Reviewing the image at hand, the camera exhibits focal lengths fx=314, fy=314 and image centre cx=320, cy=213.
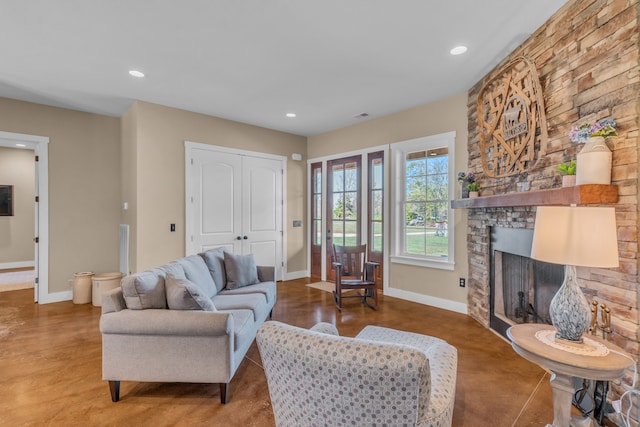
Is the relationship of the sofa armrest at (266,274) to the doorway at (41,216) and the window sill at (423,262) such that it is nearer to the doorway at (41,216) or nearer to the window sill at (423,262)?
the window sill at (423,262)

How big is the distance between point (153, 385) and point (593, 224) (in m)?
2.94

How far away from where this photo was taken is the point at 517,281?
309 cm

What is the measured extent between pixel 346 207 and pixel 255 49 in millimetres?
3057

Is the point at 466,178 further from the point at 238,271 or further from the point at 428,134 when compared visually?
the point at 238,271

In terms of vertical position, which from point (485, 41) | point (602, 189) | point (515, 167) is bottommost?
point (602, 189)

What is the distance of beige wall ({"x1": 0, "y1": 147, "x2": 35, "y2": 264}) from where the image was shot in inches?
267

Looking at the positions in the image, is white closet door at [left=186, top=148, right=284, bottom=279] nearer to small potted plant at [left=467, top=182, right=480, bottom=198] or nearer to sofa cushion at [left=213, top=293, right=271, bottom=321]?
sofa cushion at [left=213, top=293, right=271, bottom=321]

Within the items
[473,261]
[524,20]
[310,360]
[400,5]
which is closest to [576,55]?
A: [524,20]

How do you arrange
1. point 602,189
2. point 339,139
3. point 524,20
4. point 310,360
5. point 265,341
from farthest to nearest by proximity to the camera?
point 339,139 → point 524,20 → point 602,189 → point 265,341 → point 310,360

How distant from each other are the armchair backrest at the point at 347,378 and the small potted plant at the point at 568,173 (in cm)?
181

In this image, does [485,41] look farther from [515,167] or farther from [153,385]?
[153,385]

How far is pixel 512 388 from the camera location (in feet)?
7.51

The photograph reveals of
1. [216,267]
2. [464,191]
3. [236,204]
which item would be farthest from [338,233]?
[216,267]

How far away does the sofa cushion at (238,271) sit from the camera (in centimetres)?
345
